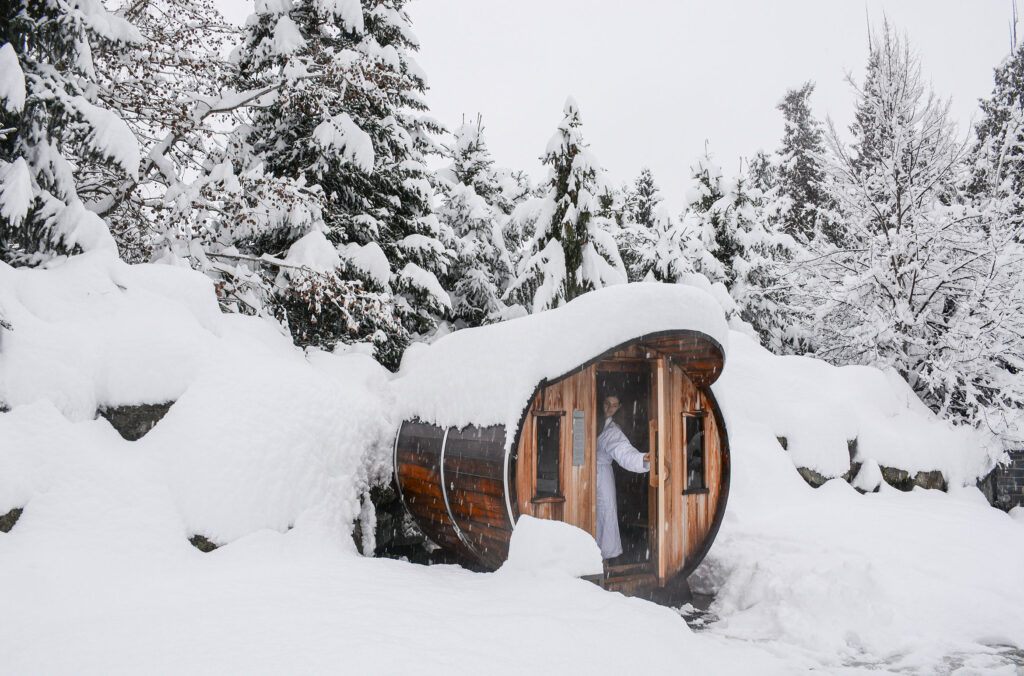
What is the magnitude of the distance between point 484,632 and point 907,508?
322 inches

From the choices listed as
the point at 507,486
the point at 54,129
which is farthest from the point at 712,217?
the point at 54,129

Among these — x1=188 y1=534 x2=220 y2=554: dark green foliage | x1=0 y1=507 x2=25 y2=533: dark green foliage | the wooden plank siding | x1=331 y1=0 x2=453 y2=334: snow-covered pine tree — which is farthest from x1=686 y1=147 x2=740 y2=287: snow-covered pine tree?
x1=0 y1=507 x2=25 y2=533: dark green foliage

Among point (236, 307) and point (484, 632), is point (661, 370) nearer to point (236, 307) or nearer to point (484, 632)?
point (484, 632)

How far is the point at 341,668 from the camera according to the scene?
3.04m

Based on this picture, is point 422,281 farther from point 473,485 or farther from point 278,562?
point 278,562

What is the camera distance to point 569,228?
14344 millimetres

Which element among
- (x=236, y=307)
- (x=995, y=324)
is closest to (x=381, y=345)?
(x=236, y=307)

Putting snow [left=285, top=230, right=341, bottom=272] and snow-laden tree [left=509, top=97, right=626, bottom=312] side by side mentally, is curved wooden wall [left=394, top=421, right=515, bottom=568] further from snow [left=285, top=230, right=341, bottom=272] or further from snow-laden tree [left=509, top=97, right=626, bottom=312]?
snow-laden tree [left=509, top=97, right=626, bottom=312]

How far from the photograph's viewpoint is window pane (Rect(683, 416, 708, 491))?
6.55 metres

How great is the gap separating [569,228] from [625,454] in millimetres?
8811

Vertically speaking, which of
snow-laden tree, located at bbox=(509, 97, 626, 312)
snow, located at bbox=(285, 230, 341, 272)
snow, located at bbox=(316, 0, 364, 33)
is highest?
snow, located at bbox=(316, 0, 364, 33)

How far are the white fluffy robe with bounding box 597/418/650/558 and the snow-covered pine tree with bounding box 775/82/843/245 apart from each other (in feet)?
67.8

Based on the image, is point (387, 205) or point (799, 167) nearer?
point (387, 205)

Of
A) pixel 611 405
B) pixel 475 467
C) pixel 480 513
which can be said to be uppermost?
pixel 611 405
